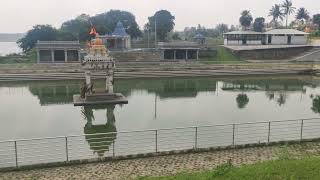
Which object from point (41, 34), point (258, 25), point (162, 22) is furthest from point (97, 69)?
point (258, 25)

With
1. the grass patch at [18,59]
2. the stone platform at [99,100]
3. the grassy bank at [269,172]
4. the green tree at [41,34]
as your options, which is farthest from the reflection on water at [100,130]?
the green tree at [41,34]

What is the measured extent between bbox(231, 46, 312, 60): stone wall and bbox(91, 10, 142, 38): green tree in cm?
1882

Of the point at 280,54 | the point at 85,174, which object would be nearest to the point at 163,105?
the point at 85,174

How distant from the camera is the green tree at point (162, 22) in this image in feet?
217

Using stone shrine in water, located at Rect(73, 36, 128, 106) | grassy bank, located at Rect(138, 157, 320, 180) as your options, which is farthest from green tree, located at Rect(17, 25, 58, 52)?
grassy bank, located at Rect(138, 157, 320, 180)

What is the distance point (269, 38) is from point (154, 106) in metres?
40.1

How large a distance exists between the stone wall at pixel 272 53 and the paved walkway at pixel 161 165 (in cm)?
4156

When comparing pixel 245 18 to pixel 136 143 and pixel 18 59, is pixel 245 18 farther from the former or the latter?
pixel 136 143

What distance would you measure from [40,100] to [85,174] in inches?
660

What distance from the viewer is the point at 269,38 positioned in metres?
A: 57.5

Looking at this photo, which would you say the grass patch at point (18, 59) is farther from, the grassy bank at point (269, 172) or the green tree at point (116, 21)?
the grassy bank at point (269, 172)

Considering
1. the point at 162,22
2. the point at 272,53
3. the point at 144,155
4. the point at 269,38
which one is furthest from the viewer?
the point at 162,22

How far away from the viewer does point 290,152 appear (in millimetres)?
11102

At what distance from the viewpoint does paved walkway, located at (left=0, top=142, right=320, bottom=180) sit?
9.38 meters
